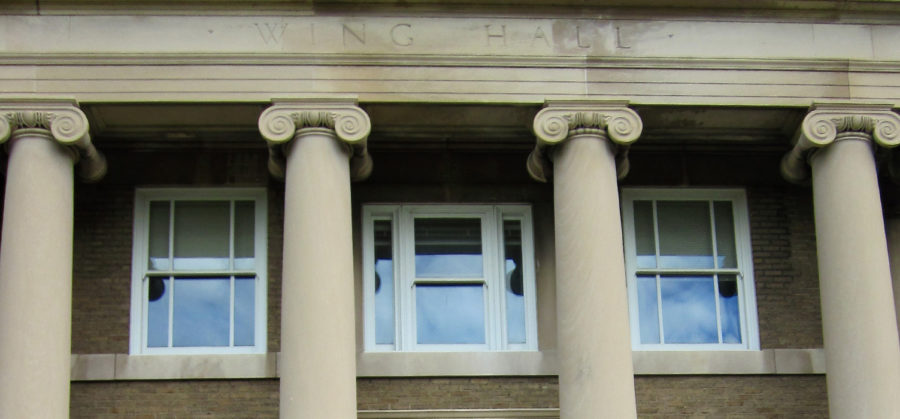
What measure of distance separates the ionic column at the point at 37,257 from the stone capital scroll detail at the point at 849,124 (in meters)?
8.00

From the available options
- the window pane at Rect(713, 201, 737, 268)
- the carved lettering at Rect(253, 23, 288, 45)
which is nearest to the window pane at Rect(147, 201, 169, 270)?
the carved lettering at Rect(253, 23, 288, 45)

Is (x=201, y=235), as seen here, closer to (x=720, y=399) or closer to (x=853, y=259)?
(x=720, y=399)

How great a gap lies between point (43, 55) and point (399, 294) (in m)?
5.08

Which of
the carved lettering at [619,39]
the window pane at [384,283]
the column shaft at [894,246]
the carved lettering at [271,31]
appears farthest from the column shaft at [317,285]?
the column shaft at [894,246]

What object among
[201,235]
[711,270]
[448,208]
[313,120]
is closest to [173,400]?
[201,235]

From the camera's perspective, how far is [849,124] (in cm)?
1622

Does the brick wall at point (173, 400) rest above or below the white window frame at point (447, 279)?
below

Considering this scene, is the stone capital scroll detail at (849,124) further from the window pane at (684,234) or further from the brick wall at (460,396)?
the brick wall at (460,396)

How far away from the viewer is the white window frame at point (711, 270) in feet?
59.2

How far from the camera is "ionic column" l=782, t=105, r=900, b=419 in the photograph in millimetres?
15422

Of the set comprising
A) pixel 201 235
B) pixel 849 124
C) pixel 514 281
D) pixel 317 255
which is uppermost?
pixel 849 124

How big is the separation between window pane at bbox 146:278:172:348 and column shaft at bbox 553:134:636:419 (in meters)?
5.06

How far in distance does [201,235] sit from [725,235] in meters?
6.59

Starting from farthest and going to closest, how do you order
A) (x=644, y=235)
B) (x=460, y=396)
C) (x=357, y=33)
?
1. (x=644, y=235)
2. (x=460, y=396)
3. (x=357, y=33)
